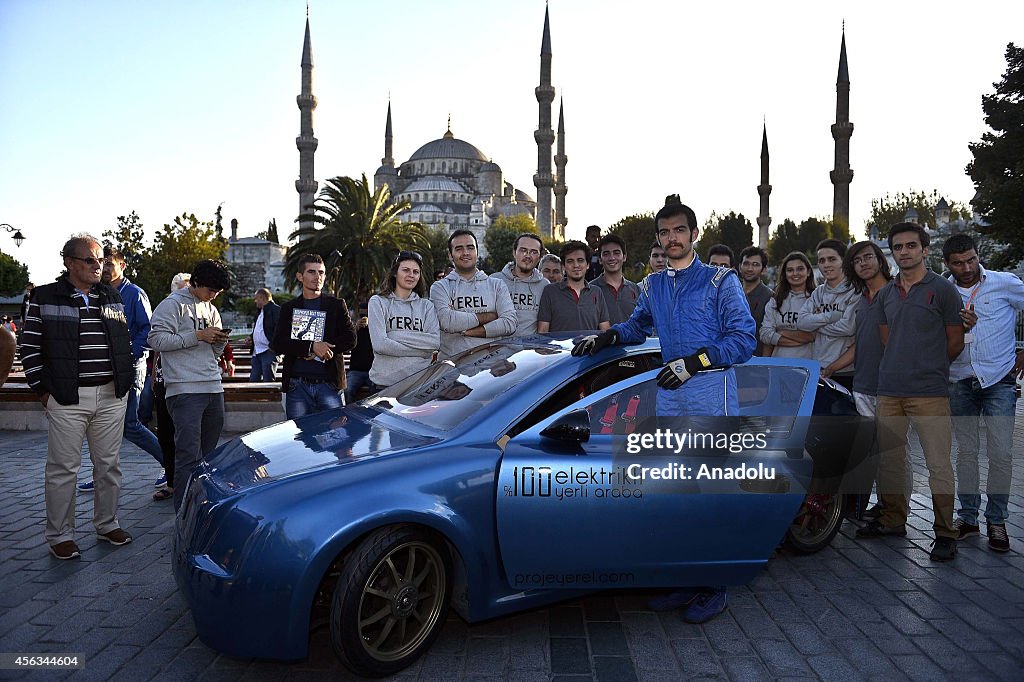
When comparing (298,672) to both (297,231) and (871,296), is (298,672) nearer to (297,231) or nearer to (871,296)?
(871,296)

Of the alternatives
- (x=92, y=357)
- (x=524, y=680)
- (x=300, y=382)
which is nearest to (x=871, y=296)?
(x=524, y=680)

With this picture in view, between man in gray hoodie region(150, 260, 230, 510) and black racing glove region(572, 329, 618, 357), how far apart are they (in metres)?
2.86

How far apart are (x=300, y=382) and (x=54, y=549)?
1.97m

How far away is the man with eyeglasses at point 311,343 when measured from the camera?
225 inches

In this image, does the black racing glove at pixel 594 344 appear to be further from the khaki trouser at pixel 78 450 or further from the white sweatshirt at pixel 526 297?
the khaki trouser at pixel 78 450

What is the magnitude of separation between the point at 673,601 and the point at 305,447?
83.3 inches

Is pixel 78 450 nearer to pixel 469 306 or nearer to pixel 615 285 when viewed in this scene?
pixel 469 306

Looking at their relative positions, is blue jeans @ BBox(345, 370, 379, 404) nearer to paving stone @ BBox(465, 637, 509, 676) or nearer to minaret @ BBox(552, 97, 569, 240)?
paving stone @ BBox(465, 637, 509, 676)

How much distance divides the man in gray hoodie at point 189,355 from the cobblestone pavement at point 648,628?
75cm

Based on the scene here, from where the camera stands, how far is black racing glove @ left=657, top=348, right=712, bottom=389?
135 inches

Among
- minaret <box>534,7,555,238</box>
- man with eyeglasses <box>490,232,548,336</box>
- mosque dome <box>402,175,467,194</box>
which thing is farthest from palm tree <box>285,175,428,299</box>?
mosque dome <box>402,175,467,194</box>

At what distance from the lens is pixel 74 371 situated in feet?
15.1

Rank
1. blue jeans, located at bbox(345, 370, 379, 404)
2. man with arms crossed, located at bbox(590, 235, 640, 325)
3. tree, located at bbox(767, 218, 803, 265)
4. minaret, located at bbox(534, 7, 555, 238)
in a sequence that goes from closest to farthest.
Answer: man with arms crossed, located at bbox(590, 235, 640, 325)
blue jeans, located at bbox(345, 370, 379, 404)
minaret, located at bbox(534, 7, 555, 238)
tree, located at bbox(767, 218, 803, 265)

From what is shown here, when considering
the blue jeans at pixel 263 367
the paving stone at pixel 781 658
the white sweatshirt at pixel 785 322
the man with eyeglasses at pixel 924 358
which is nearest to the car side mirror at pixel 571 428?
the paving stone at pixel 781 658
